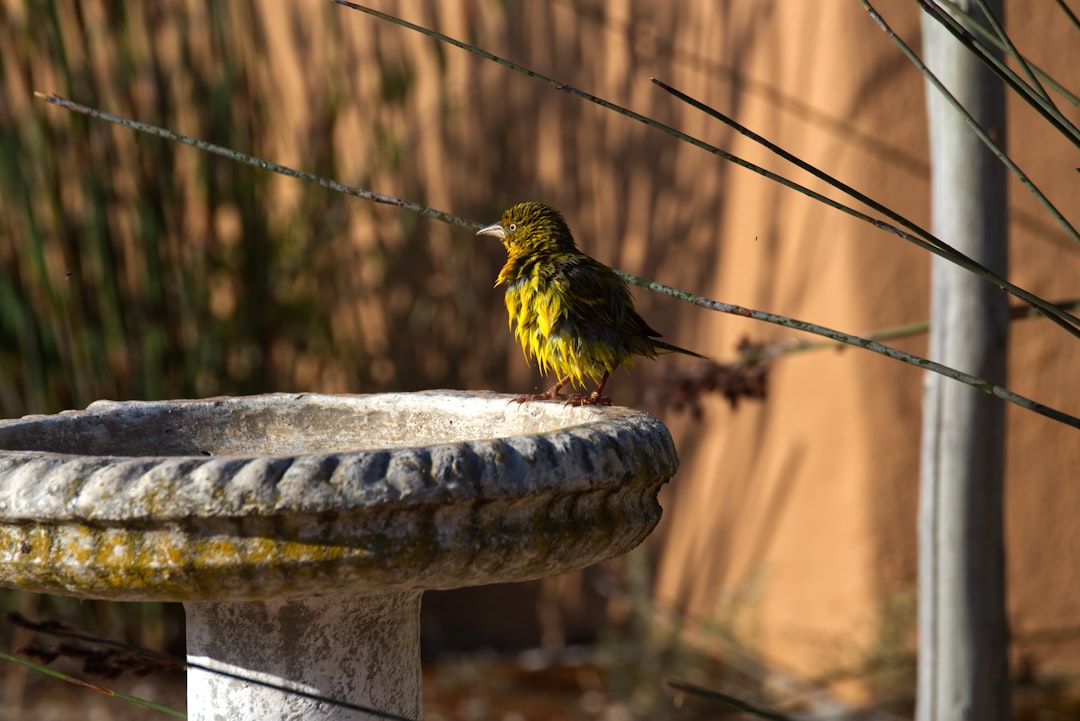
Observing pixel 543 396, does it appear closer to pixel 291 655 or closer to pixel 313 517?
pixel 291 655

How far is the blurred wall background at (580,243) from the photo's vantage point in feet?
12.7

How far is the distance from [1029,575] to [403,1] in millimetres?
2970

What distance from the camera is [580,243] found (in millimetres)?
4883

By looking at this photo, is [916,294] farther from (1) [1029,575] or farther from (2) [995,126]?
(2) [995,126]

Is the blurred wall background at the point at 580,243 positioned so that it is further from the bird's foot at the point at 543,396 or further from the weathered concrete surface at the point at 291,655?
the weathered concrete surface at the point at 291,655

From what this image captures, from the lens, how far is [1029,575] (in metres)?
3.96

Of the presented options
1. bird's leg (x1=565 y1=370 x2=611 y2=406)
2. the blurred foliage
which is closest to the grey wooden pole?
bird's leg (x1=565 y1=370 x2=611 y2=406)

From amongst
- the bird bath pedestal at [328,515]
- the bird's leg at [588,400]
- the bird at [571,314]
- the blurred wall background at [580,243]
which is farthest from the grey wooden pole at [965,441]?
the blurred wall background at [580,243]

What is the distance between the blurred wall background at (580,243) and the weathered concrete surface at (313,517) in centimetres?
209

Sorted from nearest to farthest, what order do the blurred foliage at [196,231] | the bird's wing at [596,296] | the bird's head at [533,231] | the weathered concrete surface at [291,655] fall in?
the weathered concrete surface at [291,655]
the bird's wing at [596,296]
the bird's head at [533,231]
the blurred foliage at [196,231]

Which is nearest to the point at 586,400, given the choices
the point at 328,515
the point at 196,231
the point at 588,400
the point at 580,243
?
the point at 588,400

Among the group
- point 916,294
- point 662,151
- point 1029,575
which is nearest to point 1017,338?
point 916,294

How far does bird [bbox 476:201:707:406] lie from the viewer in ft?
7.69

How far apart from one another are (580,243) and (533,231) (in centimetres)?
238
